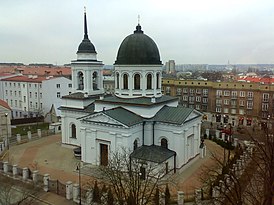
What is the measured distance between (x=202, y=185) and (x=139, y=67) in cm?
1240

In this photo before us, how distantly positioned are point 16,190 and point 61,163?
596cm

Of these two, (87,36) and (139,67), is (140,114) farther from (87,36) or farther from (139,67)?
(87,36)

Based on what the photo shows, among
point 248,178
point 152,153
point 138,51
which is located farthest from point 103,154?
point 248,178

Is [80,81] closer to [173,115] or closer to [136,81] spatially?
[136,81]

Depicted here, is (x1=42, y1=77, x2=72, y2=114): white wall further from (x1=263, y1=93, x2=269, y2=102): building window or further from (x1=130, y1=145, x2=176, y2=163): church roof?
(x1=263, y1=93, x2=269, y2=102): building window

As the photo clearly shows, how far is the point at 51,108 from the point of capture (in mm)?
51531

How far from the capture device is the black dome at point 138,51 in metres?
29.5

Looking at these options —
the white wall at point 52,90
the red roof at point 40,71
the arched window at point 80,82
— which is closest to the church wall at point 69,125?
the arched window at point 80,82

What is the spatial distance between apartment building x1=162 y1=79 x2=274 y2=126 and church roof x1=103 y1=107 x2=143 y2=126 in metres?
29.2

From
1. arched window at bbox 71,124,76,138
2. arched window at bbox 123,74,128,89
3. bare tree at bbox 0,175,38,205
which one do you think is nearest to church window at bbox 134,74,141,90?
arched window at bbox 123,74,128,89

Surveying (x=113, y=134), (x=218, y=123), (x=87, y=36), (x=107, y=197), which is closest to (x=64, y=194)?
(x=107, y=197)

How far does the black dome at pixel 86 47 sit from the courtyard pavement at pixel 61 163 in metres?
10.8

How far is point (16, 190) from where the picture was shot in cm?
2347

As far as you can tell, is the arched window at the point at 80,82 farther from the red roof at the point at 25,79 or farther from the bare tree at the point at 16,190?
the red roof at the point at 25,79
